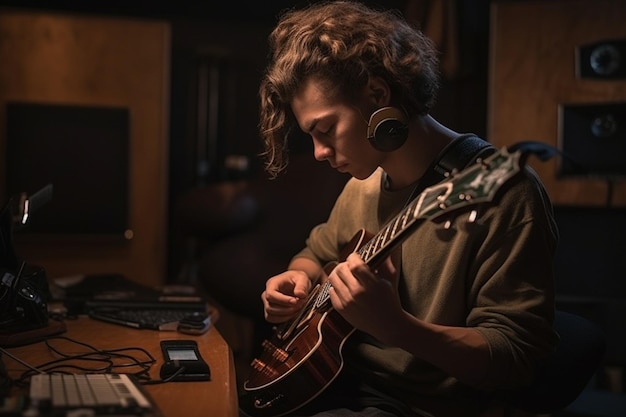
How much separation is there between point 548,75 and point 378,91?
1.85 metres

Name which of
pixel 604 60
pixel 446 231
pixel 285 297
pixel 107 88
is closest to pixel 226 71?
pixel 107 88

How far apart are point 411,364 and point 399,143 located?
391mm

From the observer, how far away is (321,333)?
139 cm

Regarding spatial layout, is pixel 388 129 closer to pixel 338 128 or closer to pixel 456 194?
pixel 338 128

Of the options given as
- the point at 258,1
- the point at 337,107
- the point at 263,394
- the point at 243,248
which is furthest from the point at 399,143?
the point at 258,1

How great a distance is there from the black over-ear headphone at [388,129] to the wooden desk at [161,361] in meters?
0.48

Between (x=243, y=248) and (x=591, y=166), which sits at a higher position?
(x=591, y=166)

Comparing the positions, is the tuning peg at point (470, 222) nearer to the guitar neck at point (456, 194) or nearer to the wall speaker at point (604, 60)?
the guitar neck at point (456, 194)

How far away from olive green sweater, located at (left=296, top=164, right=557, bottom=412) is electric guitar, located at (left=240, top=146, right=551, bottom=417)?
0.03 meters

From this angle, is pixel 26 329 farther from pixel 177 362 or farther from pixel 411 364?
pixel 411 364

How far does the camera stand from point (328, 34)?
149cm

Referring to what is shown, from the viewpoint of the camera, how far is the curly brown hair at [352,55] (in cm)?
145

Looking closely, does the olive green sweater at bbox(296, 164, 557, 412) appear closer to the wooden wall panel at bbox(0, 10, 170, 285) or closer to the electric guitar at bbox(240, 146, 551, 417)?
the electric guitar at bbox(240, 146, 551, 417)

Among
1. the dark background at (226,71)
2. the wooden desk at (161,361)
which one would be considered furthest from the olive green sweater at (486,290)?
the dark background at (226,71)
